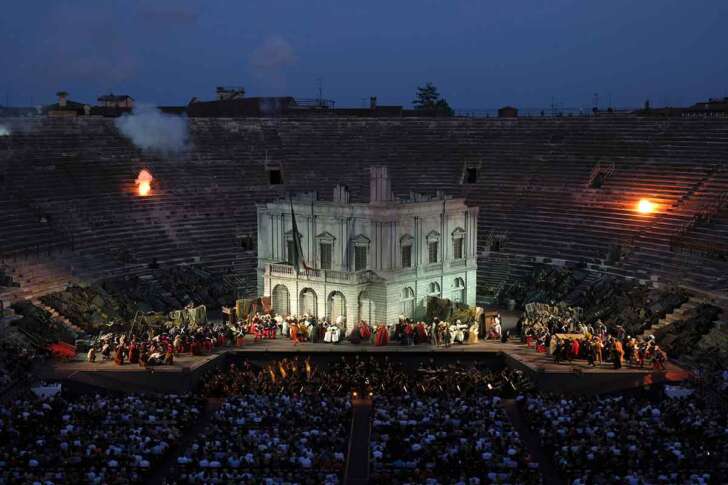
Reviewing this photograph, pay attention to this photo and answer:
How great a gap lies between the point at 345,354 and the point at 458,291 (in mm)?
9695

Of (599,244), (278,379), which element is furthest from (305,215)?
(599,244)

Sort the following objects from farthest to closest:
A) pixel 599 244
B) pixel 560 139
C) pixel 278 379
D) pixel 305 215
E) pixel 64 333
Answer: pixel 560 139 → pixel 599 244 → pixel 305 215 → pixel 64 333 → pixel 278 379

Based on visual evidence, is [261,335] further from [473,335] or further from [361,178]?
[361,178]

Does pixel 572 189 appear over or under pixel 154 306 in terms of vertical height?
over

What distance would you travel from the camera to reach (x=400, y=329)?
50719 mm

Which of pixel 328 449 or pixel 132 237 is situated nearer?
pixel 328 449

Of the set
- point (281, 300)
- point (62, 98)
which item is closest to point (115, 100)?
point (62, 98)

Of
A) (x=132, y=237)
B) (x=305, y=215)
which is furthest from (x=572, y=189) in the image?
(x=132, y=237)

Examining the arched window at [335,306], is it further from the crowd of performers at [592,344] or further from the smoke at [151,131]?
the smoke at [151,131]

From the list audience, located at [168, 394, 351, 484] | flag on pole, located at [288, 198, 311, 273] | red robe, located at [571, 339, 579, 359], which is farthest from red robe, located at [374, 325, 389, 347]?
audience, located at [168, 394, 351, 484]

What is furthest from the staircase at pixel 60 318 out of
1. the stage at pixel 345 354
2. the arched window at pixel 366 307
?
the arched window at pixel 366 307

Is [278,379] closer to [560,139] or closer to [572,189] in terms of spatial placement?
[572,189]

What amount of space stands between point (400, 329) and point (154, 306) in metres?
13.3

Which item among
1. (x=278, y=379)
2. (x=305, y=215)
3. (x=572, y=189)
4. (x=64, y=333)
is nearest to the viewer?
(x=278, y=379)
